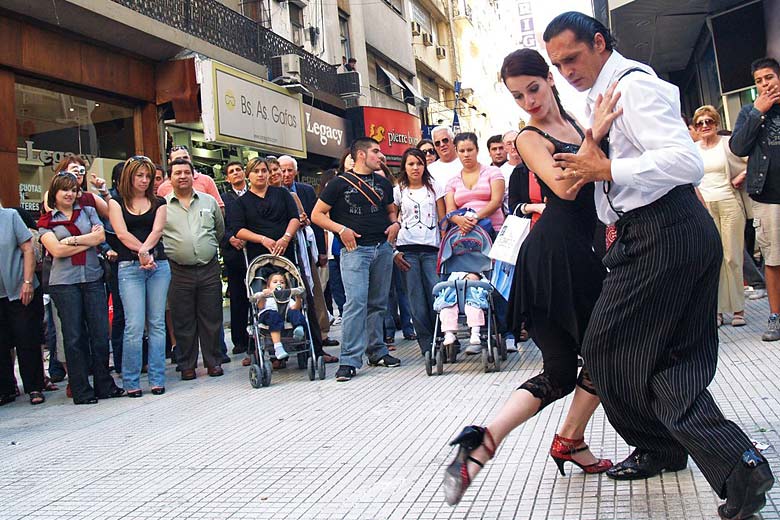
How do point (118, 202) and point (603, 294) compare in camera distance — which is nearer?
point (603, 294)

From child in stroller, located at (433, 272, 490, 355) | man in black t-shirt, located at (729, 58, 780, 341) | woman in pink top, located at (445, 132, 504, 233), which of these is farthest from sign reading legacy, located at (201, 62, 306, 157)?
man in black t-shirt, located at (729, 58, 780, 341)

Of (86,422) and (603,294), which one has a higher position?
(603,294)

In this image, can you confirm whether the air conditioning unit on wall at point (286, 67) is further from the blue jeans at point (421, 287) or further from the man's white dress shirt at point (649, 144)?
the man's white dress shirt at point (649, 144)

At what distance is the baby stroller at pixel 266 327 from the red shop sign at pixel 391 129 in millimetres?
15984

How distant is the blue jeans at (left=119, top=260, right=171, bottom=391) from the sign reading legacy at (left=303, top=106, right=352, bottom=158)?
12.9 m

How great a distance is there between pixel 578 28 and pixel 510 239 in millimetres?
1598

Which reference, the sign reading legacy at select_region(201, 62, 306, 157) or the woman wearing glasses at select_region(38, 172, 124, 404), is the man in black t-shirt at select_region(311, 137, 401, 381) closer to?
the woman wearing glasses at select_region(38, 172, 124, 404)

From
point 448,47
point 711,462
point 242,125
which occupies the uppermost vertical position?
point 448,47

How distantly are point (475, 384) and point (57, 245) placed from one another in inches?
146

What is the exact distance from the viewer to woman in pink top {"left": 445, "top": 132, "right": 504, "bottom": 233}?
24.2 feet

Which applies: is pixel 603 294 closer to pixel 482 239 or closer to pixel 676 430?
pixel 676 430

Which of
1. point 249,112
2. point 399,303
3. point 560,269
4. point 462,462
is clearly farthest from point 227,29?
point 462,462

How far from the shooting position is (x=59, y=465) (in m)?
4.58

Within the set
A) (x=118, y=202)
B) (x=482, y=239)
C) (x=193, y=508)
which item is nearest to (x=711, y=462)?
(x=193, y=508)
